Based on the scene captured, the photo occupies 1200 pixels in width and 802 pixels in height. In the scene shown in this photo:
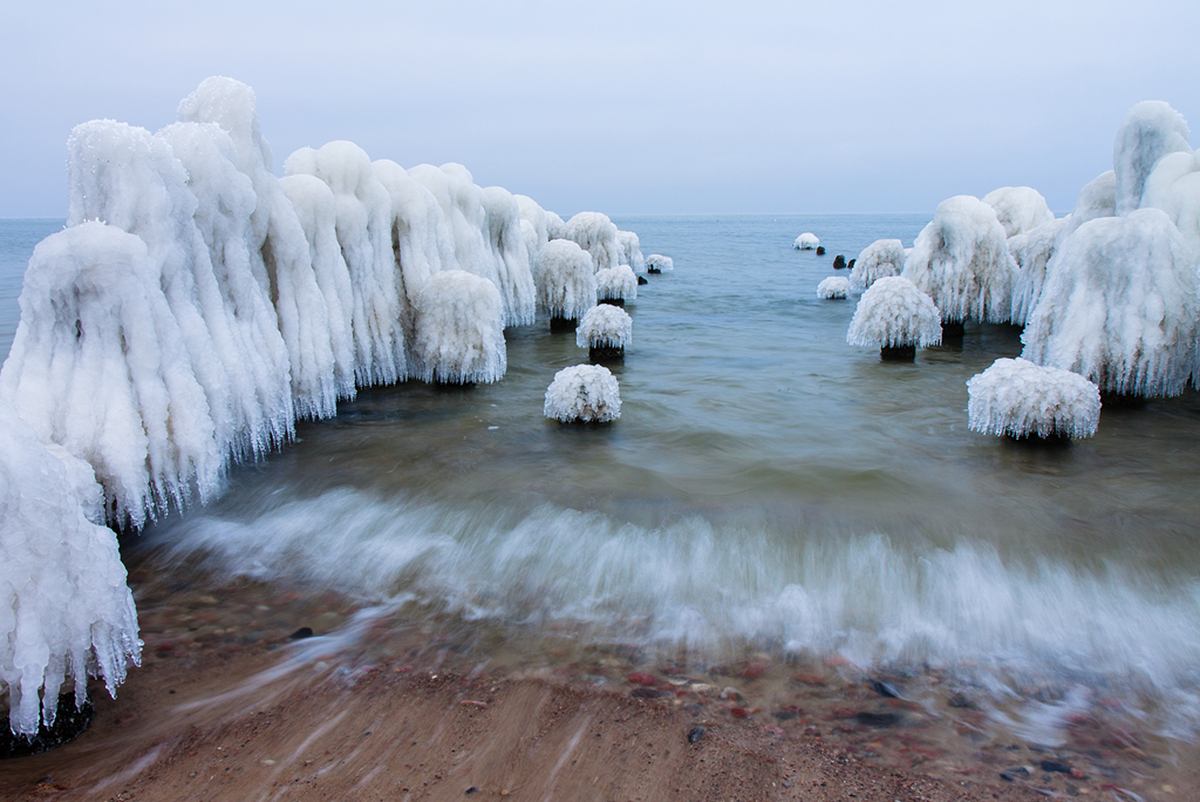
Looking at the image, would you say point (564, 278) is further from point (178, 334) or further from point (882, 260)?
point (882, 260)

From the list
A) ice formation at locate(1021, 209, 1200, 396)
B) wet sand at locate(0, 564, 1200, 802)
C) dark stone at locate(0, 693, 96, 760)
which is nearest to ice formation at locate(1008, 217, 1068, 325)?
ice formation at locate(1021, 209, 1200, 396)

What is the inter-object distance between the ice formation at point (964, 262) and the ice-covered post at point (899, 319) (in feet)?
5.29

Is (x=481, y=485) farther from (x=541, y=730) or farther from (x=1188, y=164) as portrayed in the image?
(x=1188, y=164)

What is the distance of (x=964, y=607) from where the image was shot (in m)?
4.02

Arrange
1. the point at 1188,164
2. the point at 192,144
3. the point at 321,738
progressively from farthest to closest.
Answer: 1. the point at 1188,164
2. the point at 192,144
3. the point at 321,738

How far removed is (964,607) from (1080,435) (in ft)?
11.3

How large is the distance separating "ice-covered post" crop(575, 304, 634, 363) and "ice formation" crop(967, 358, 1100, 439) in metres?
5.28

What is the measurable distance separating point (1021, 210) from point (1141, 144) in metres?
6.50

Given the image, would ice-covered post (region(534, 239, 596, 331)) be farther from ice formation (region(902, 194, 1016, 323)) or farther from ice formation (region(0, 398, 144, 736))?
ice formation (region(0, 398, 144, 736))

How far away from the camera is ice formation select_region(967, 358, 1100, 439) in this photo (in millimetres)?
6395

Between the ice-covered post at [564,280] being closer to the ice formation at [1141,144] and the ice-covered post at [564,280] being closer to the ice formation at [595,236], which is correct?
the ice formation at [595,236]

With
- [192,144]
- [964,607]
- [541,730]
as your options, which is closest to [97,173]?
[192,144]

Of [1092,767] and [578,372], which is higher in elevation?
[578,372]

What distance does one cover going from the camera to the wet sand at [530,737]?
262 centimetres
